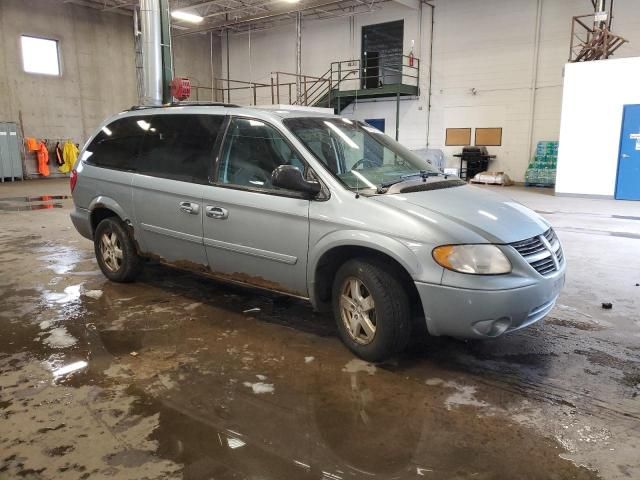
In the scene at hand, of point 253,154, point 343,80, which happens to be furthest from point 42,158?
point 253,154

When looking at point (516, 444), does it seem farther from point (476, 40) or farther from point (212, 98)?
point (212, 98)

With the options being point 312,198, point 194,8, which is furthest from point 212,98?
point 312,198

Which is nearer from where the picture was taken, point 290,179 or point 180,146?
point 290,179

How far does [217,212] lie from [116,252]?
1718mm

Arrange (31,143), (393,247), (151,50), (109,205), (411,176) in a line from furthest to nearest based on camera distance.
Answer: (31,143), (151,50), (109,205), (411,176), (393,247)

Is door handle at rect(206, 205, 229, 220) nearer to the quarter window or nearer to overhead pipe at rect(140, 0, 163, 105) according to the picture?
the quarter window

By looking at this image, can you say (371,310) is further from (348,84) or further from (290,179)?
(348,84)

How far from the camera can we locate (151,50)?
8.86m

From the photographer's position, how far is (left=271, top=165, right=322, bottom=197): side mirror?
11.0ft

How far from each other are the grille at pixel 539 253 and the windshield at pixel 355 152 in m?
1.04

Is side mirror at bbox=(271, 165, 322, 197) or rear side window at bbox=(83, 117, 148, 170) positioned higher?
rear side window at bbox=(83, 117, 148, 170)

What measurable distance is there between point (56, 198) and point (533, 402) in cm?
1277

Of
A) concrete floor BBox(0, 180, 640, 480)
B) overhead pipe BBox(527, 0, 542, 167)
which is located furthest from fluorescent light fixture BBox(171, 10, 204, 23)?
concrete floor BBox(0, 180, 640, 480)

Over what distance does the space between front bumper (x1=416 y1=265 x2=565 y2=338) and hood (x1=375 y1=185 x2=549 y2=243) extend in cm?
32
